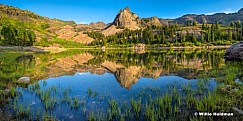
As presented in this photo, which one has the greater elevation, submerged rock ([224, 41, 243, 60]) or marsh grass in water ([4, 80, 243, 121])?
submerged rock ([224, 41, 243, 60])

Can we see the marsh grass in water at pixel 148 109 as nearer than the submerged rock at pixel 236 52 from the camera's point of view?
Yes

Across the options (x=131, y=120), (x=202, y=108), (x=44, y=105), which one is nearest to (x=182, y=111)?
(x=202, y=108)

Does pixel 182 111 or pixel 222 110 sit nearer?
pixel 222 110

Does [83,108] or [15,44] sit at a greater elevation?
[15,44]

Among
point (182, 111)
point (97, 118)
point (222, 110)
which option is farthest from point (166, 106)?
point (97, 118)

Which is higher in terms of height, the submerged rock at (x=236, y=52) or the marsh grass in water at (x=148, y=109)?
the submerged rock at (x=236, y=52)

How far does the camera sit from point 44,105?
21141 millimetres

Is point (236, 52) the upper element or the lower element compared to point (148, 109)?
upper

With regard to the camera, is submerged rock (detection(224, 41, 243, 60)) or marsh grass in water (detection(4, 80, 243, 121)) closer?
marsh grass in water (detection(4, 80, 243, 121))

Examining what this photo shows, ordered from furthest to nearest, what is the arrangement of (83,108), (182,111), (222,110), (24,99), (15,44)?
1. (15,44)
2. (24,99)
3. (83,108)
4. (182,111)
5. (222,110)

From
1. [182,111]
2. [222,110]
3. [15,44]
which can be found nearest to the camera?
[222,110]

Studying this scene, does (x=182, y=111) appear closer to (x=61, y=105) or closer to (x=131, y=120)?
(x=131, y=120)

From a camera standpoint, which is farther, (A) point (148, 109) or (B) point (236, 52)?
(B) point (236, 52)

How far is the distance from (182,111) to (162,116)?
80.7 inches
